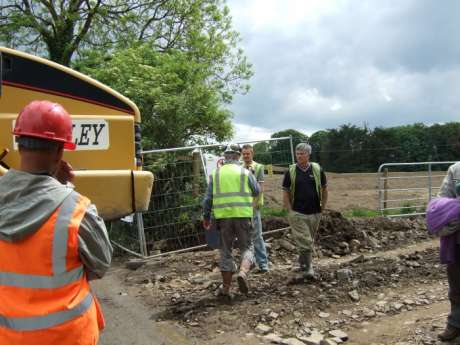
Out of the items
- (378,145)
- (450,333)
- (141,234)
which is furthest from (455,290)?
(378,145)

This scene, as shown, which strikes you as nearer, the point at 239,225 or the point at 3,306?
the point at 3,306

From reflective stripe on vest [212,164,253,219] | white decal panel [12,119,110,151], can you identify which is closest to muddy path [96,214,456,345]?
reflective stripe on vest [212,164,253,219]

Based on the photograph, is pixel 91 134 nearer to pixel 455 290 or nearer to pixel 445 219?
pixel 445 219

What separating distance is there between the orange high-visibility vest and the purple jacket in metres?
3.13

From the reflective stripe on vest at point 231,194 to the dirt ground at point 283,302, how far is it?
3.32ft

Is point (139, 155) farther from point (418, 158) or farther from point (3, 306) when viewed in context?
point (418, 158)

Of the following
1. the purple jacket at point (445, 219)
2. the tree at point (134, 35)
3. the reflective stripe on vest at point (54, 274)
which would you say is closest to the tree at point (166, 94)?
the tree at point (134, 35)

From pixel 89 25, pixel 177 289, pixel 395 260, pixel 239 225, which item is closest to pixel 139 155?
pixel 239 225

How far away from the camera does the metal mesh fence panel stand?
28.5 feet

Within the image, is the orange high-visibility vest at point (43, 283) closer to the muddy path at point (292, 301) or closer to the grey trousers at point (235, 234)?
the muddy path at point (292, 301)

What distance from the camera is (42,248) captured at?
1969 millimetres

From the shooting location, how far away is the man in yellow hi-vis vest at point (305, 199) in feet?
21.7

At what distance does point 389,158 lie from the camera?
37.8m

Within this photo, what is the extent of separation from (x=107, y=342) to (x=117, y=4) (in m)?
14.3
